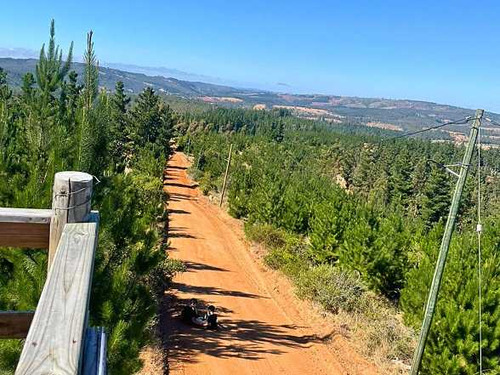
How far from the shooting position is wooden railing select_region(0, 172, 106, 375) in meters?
0.88

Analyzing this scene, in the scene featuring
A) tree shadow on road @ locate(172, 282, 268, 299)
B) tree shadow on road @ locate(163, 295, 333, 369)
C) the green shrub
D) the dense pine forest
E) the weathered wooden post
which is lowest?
tree shadow on road @ locate(172, 282, 268, 299)

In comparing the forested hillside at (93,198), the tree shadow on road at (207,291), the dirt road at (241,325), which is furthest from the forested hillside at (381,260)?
the forested hillside at (93,198)

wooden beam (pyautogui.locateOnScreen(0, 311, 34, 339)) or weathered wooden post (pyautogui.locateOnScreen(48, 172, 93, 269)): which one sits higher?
weathered wooden post (pyautogui.locateOnScreen(48, 172, 93, 269))

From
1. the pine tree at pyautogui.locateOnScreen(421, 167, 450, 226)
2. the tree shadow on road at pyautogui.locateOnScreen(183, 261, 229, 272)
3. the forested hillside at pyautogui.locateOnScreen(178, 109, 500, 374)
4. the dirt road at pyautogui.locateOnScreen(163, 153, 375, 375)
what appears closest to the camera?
the forested hillside at pyautogui.locateOnScreen(178, 109, 500, 374)

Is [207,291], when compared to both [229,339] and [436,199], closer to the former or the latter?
[229,339]

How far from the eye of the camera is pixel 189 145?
73.0m

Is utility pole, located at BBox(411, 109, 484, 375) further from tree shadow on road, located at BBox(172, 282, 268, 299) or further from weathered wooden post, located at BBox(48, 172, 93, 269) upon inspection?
weathered wooden post, located at BBox(48, 172, 93, 269)

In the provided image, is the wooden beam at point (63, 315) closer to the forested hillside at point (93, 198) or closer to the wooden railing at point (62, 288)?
the wooden railing at point (62, 288)

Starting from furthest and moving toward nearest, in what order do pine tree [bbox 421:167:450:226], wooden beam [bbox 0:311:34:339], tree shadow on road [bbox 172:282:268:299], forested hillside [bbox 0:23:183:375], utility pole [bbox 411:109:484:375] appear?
pine tree [bbox 421:167:450:226] < tree shadow on road [bbox 172:282:268:299] < utility pole [bbox 411:109:484:375] < forested hillside [bbox 0:23:183:375] < wooden beam [bbox 0:311:34:339]

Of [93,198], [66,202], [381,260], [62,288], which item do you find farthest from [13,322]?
[381,260]

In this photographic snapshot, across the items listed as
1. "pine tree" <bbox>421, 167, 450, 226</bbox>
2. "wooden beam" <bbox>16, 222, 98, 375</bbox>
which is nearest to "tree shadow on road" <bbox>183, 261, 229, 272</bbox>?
"wooden beam" <bbox>16, 222, 98, 375</bbox>

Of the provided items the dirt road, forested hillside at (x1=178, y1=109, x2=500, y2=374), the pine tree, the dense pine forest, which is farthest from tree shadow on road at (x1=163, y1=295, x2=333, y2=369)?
the pine tree

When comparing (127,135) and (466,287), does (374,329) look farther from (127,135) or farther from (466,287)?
(127,135)

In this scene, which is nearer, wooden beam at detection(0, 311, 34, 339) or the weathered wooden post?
the weathered wooden post
